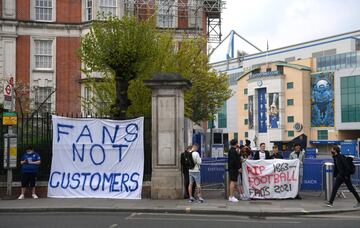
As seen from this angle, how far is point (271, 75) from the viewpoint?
97.2 m

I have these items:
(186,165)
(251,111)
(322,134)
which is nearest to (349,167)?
(186,165)

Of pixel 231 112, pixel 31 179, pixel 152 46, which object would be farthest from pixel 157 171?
pixel 231 112

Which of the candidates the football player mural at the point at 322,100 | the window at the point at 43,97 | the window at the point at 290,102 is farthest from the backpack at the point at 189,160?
the window at the point at 290,102

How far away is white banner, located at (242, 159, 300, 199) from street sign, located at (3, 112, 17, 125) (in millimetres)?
7275

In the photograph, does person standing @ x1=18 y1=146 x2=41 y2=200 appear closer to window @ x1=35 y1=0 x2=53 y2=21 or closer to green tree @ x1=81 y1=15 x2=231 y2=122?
green tree @ x1=81 y1=15 x2=231 y2=122

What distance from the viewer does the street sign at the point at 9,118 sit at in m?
16.1

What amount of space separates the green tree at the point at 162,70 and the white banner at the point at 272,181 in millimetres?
5488

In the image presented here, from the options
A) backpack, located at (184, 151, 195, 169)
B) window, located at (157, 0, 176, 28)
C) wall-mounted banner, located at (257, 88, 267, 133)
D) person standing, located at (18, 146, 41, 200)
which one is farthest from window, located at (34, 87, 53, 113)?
wall-mounted banner, located at (257, 88, 267, 133)

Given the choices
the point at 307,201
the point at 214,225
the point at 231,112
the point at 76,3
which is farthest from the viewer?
the point at 231,112

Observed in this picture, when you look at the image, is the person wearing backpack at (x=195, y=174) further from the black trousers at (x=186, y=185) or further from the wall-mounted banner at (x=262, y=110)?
the wall-mounted banner at (x=262, y=110)

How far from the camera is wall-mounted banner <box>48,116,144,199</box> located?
16.4 metres

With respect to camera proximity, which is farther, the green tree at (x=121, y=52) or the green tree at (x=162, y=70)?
the green tree at (x=162, y=70)

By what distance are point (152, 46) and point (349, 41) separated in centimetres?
7790

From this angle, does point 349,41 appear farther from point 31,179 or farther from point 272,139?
point 31,179
